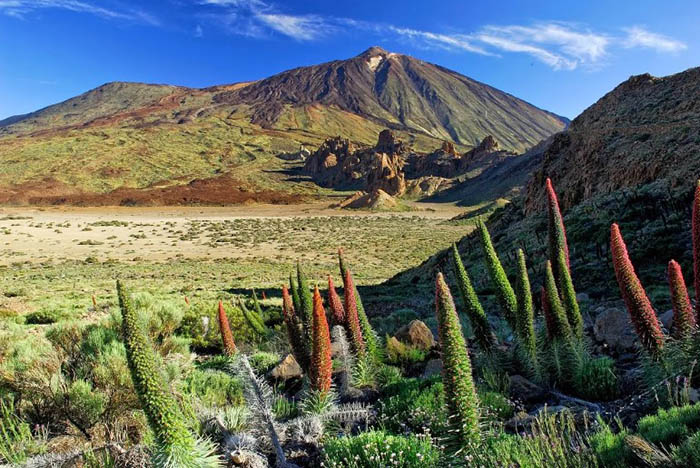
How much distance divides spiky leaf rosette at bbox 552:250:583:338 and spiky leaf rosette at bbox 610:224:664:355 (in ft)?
2.80

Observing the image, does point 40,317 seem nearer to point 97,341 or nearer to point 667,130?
point 97,341

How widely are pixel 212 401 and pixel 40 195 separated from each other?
8112cm

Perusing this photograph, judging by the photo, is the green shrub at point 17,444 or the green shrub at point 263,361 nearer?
the green shrub at point 17,444

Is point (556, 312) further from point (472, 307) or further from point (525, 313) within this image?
point (472, 307)

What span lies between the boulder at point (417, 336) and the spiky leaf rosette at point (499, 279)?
105 inches

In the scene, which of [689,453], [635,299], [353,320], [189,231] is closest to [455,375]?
[689,453]

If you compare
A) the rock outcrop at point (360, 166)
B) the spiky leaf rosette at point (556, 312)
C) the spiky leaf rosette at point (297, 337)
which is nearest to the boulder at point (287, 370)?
the spiky leaf rosette at point (297, 337)

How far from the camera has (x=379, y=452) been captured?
10.1 ft

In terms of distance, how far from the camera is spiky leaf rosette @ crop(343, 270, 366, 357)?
4.55 metres

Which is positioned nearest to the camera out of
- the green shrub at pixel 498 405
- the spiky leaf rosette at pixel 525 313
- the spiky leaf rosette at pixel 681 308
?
the spiky leaf rosette at pixel 681 308

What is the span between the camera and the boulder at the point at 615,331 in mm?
5341

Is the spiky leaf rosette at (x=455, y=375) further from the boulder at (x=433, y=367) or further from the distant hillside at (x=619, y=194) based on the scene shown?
the distant hillside at (x=619, y=194)

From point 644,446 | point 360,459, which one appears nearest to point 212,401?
point 360,459

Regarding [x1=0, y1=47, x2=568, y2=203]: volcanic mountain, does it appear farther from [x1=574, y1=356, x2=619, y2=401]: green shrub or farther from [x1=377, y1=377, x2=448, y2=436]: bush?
[x1=574, y1=356, x2=619, y2=401]: green shrub
